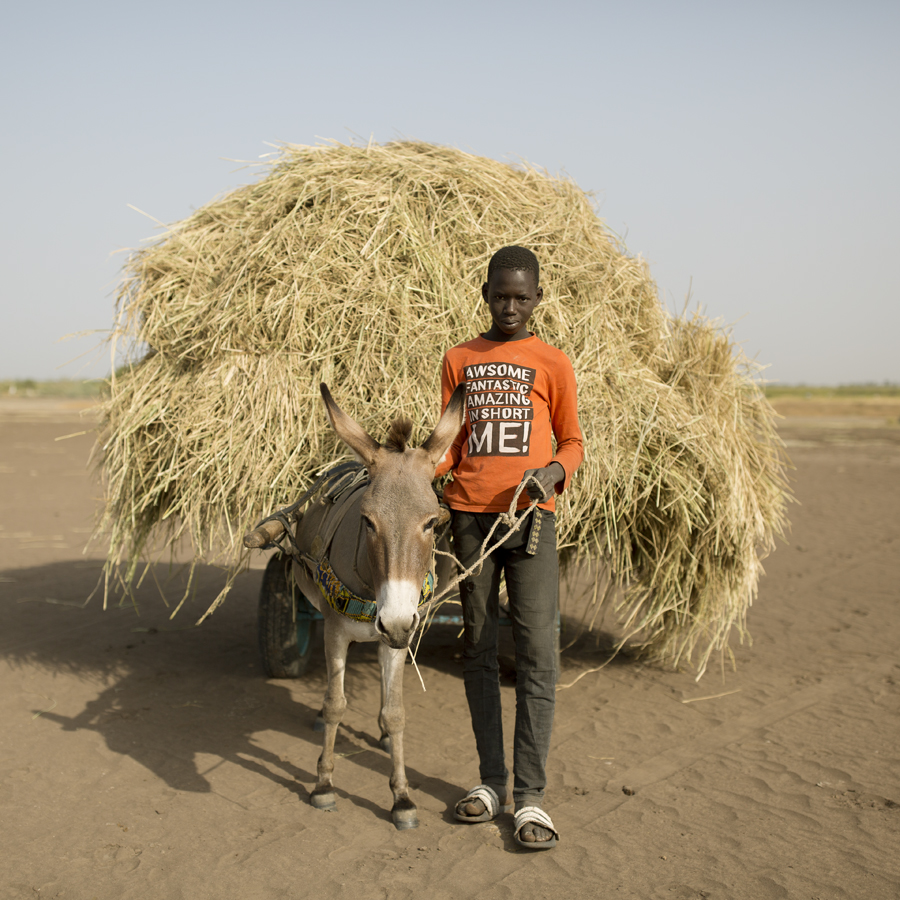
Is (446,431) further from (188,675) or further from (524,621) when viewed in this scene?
(188,675)

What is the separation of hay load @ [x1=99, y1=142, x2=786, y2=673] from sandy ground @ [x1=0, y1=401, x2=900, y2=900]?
813mm

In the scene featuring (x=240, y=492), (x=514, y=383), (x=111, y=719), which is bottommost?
(x=111, y=719)

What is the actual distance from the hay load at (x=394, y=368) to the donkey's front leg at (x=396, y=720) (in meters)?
1.22

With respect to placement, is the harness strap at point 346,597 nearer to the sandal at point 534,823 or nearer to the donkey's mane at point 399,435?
the donkey's mane at point 399,435

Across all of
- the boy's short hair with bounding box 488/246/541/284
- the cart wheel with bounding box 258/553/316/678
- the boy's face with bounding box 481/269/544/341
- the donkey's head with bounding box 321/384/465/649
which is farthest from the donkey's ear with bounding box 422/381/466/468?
the cart wheel with bounding box 258/553/316/678

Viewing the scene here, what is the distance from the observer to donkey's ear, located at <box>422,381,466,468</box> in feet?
9.09

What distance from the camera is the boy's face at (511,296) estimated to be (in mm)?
3010

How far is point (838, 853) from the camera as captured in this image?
296 centimetres

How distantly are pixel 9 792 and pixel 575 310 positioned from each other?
3.71 metres

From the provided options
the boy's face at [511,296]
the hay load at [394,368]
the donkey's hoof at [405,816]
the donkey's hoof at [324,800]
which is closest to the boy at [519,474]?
the boy's face at [511,296]

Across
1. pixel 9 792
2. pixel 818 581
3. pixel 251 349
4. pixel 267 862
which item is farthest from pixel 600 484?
pixel 818 581

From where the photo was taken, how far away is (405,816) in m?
3.16

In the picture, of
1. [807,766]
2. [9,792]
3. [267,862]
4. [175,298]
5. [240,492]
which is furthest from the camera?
[175,298]

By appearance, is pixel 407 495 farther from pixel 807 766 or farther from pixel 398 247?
pixel 807 766
